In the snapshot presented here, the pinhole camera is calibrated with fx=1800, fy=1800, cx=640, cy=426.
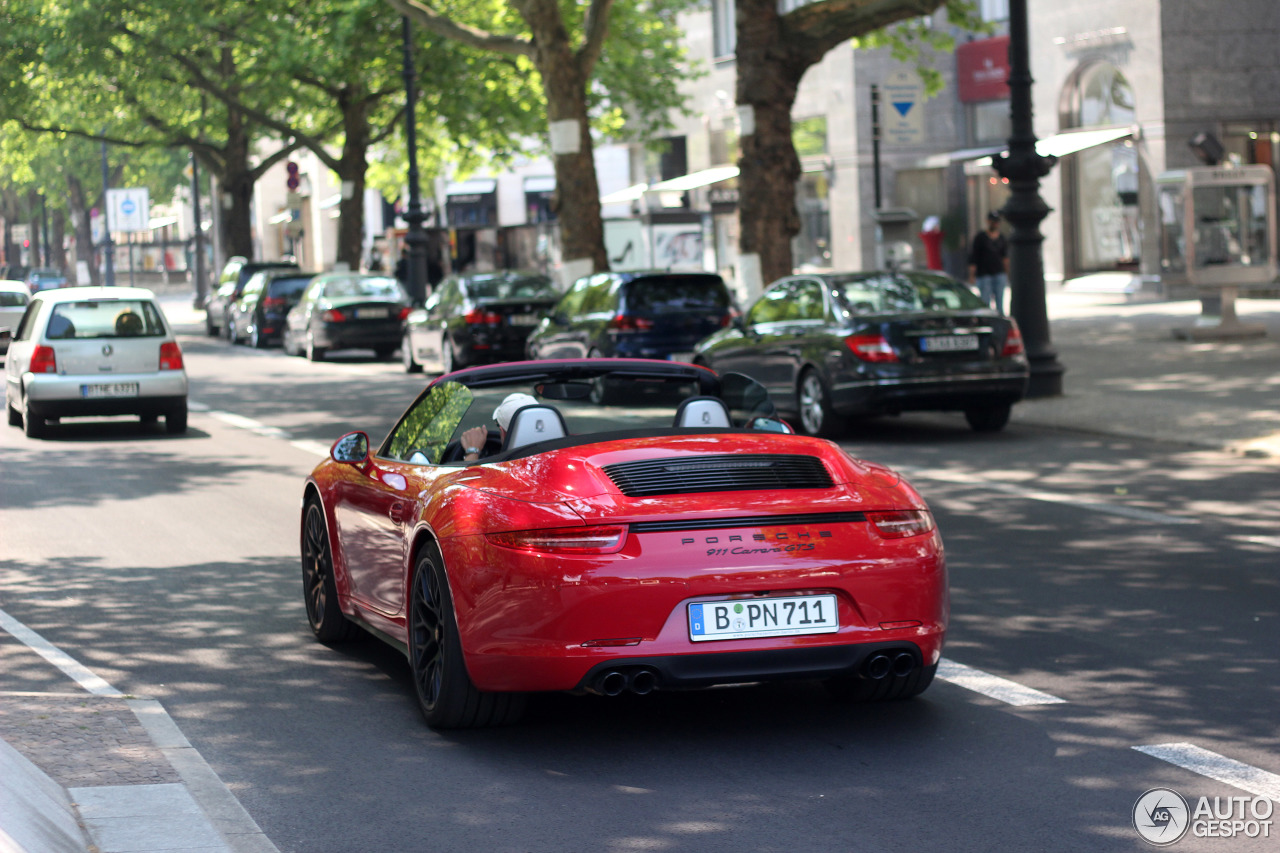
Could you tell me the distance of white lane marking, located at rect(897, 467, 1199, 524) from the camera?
10690 mm

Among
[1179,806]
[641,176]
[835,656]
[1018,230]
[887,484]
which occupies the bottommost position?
[1179,806]

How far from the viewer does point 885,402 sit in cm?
1521

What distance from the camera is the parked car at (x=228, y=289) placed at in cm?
3909

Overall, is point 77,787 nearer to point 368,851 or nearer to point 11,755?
point 11,755

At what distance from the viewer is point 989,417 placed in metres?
16.0

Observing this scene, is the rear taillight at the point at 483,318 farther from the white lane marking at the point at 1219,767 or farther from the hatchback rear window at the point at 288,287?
the white lane marking at the point at 1219,767

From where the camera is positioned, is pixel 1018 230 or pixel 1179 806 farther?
pixel 1018 230

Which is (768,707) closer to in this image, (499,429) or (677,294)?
(499,429)

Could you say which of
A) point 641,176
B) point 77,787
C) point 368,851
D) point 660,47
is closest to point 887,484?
point 368,851

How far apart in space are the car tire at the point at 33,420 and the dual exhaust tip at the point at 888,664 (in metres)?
13.7

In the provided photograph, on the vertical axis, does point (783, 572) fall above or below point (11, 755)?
above

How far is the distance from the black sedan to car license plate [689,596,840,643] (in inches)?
384

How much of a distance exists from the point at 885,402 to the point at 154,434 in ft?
24.4

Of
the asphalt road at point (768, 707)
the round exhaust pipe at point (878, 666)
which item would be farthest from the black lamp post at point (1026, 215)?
the round exhaust pipe at point (878, 666)
